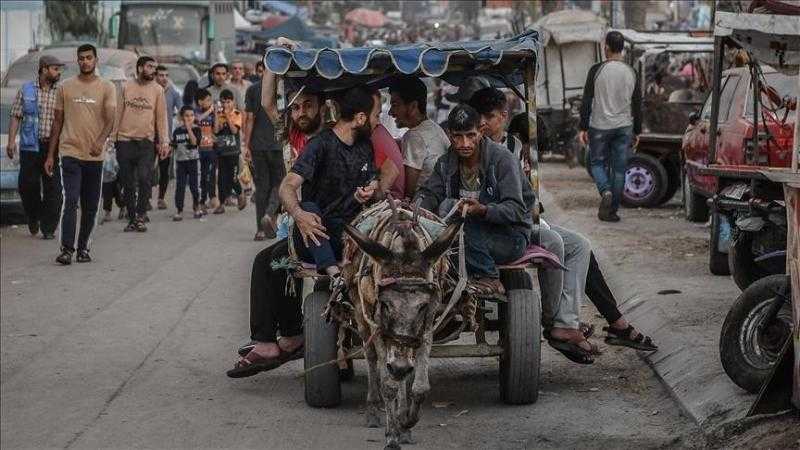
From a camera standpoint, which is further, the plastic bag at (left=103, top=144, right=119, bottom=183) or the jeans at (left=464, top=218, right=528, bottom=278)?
the plastic bag at (left=103, top=144, right=119, bottom=183)

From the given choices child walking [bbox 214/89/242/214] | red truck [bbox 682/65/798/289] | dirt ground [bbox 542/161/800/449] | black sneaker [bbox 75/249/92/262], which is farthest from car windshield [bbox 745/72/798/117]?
child walking [bbox 214/89/242/214]

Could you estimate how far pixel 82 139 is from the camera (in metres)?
15.4

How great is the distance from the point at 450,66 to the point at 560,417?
7.04 feet

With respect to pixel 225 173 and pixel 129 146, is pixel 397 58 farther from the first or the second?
pixel 225 173

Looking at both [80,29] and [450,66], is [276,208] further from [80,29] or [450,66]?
[80,29]

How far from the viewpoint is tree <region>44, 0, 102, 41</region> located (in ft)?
151

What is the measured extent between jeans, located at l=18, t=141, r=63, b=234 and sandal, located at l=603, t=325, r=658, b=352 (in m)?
9.68

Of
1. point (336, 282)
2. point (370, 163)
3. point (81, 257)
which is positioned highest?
point (370, 163)

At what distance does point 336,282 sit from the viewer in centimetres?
823

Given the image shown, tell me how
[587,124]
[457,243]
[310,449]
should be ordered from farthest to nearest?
[587,124]
[457,243]
[310,449]

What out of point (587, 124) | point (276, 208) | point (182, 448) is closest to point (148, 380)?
point (182, 448)

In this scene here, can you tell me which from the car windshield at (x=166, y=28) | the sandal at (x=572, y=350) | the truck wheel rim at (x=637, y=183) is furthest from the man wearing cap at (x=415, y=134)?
the car windshield at (x=166, y=28)

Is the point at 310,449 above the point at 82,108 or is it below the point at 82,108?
below

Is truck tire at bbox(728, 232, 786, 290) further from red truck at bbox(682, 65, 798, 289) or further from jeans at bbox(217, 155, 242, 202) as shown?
jeans at bbox(217, 155, 242, 202)
